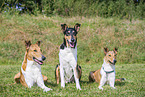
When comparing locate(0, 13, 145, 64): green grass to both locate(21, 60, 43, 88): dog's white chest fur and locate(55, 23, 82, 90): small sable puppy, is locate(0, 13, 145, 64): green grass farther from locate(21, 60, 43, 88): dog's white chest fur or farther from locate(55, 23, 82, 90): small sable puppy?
locate(21, 60, 43, 88): dog's white chest fur

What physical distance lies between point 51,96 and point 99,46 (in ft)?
35.9

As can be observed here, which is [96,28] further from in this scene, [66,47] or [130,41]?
[66,47]

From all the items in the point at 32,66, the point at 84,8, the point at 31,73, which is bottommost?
the point at 31,73

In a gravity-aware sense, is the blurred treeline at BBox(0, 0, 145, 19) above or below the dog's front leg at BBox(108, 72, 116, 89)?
above

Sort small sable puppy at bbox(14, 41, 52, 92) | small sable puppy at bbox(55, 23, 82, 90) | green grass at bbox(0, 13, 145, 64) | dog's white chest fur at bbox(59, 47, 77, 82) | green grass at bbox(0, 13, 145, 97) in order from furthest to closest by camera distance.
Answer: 1. green grass at bbox(0, 13, 145, 64)
2. green grass at bbox(0, 13, 145, 97)
3. dog's white chest fur at bbox(59, 47, 77, 82)
4. small sable puppy at bbox(55, 23, 82, 90)
5. small sable puppy at bbox(14, 41, 52, 92)

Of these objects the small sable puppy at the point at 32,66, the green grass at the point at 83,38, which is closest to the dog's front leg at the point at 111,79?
the small sable puppy at the point at 32,66

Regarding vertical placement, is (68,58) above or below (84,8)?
below

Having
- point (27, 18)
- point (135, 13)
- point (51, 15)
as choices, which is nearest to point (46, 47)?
point (27, 18)

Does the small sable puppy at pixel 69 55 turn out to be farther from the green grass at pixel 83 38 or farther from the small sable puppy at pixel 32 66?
the green grass at pixel 83 38

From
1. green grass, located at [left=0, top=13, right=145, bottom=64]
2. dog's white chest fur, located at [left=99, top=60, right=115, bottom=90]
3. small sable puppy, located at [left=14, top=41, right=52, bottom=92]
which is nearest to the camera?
small sable puppy, located at [left=14, top=41, right=52, bottom=92]

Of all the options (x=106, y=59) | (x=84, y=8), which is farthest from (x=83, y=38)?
(x=106, y=59)

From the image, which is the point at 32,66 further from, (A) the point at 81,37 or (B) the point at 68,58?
(A) the point at 81,37

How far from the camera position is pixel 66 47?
20.1ft

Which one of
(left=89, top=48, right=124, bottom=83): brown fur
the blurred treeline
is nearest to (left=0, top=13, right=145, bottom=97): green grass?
the blurred treeline
